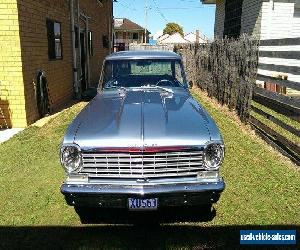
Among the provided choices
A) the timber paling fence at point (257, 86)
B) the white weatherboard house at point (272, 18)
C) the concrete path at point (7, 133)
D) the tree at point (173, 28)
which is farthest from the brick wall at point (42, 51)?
the tree at point (173, 28)

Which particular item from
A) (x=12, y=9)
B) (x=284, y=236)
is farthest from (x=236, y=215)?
(x=12, y=9)

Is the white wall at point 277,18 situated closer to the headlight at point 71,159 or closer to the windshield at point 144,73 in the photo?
the windshield at point 144,73

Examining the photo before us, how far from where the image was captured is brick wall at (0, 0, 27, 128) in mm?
7438

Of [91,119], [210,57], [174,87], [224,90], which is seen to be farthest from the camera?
[210,57]

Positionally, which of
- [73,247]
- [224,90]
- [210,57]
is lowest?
[73,247]

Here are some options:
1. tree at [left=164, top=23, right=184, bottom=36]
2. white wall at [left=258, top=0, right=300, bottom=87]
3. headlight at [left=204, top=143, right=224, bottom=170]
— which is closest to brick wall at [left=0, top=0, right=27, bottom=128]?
headlight at [left=204, top=143, right=224, bottom=170]

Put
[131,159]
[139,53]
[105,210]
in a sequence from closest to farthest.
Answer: [131,159], [105,210], [139,53]

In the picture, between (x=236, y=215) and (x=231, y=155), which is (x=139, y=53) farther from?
(x=236, y=215)

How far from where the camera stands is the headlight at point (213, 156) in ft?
11.5

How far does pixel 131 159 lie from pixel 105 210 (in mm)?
1245

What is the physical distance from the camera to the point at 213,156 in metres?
3.53

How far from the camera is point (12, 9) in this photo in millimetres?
7410

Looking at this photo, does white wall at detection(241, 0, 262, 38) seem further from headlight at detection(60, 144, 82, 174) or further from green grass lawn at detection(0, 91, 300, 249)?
headlight at detection(60, 144, 82, 174)

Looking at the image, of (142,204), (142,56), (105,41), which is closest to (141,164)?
(142,204)
